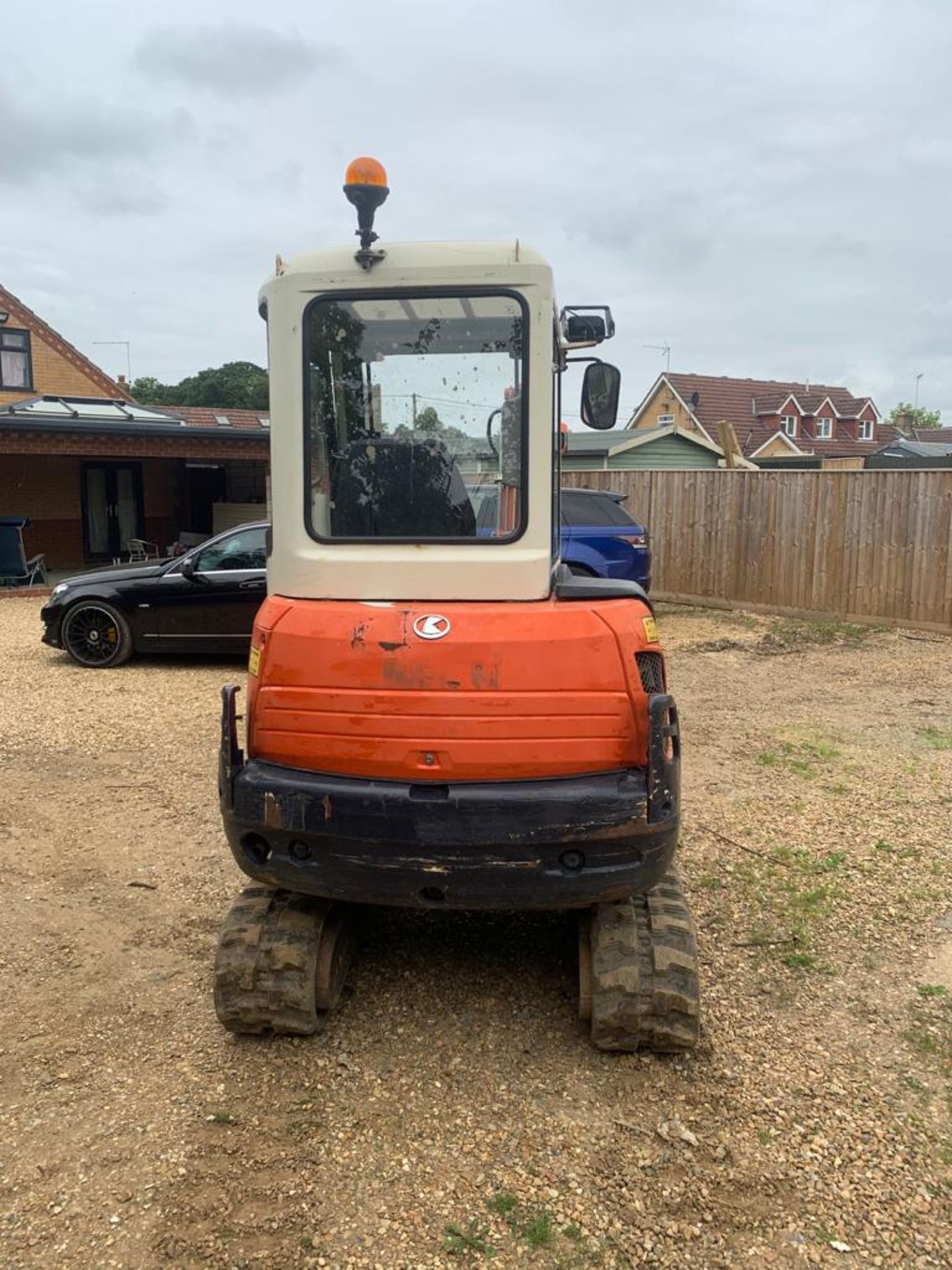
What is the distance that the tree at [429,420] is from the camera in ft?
10.2

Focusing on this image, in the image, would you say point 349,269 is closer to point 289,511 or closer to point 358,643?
point 289,511

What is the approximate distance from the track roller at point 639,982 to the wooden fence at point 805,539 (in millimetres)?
9109

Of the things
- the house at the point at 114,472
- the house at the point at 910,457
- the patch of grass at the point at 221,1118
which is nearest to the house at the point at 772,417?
the house at the point at 910,457

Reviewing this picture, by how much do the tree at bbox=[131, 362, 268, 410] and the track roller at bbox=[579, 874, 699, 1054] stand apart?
164 feet

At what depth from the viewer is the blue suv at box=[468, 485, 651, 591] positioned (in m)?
10.8

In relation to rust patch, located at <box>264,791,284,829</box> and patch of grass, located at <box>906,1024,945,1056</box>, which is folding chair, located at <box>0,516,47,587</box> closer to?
rust patch, located at <box>264,791,284,829</box>

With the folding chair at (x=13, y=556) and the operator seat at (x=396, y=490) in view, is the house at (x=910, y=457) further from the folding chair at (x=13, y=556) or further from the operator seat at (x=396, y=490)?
the operator seat at (x=396, y=490)

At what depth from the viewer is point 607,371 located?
3535mm

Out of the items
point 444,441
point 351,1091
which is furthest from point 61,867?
point 444,441

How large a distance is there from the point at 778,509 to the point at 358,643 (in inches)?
414

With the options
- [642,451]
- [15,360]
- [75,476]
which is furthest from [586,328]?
[15,360]

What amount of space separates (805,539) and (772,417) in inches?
1317

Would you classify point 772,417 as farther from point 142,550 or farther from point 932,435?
point 142,550

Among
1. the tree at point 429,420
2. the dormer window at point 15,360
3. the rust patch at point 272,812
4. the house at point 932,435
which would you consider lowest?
the rust patch at point 272,812
